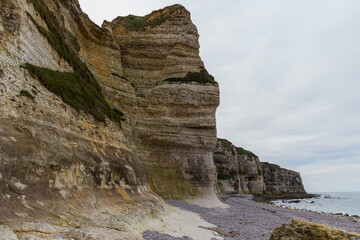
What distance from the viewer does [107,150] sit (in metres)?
15.9

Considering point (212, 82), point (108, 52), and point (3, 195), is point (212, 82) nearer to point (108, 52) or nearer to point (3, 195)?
point (108, 52)

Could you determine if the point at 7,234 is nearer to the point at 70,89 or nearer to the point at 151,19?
the point at 70,89

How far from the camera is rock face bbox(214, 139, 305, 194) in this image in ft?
212

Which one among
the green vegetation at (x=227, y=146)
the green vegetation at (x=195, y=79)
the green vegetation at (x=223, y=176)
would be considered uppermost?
the green vegetation at (x=195, y=79)

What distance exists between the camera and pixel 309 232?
591 cm

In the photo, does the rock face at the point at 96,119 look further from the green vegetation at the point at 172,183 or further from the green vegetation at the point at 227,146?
the green vegetation at the point at 227,146

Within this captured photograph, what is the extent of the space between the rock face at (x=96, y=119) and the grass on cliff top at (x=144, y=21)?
0.26 meters

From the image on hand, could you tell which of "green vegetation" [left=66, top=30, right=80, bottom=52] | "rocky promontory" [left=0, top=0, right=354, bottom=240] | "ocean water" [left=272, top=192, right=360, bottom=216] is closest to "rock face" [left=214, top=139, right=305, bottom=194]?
"ocean water" [left=272, top=192, right=360, bottom=216]

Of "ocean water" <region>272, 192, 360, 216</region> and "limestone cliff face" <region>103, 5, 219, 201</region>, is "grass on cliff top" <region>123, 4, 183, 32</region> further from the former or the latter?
"ocean water" <region>272, 192, 360, 216</region>

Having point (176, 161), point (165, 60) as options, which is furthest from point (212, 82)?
point (176, 161)

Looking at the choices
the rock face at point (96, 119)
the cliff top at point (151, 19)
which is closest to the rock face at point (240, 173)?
the rock face at point (96, 119)

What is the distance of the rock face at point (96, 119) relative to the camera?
9.02m

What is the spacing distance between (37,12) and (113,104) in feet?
51.1

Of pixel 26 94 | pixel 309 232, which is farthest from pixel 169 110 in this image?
pixel 309 232
